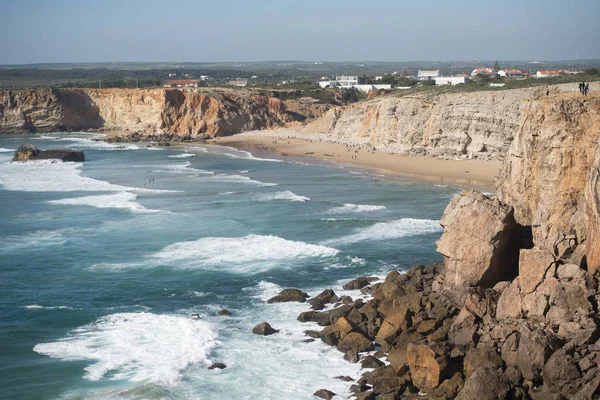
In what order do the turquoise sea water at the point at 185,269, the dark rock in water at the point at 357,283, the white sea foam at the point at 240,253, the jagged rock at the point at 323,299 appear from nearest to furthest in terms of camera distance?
the turquoise sea water at the point at 185,269, the jagged rock at the point at 323,299, the dark rock in water at the point at 357,283, the white sea foam at the point at 240,253

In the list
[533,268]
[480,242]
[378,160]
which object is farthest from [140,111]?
[533,268]

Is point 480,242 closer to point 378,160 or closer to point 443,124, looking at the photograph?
point 443,124

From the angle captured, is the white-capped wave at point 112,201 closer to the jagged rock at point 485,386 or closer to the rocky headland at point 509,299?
the rocky headland at point 509,299

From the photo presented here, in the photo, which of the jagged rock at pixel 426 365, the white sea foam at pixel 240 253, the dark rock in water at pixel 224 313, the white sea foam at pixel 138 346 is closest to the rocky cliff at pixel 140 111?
the white sea foam at pixel 240 253

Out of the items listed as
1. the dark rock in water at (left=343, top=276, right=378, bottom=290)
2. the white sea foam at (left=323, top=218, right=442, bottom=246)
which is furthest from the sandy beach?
the dark rock in water at (left=343, top=276, right=378, bottom=290)

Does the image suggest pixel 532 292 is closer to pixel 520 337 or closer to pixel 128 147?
pixel 520 337

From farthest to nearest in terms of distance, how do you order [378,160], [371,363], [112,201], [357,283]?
[378,160]
[112,201]
[357,283]
[371,363]
